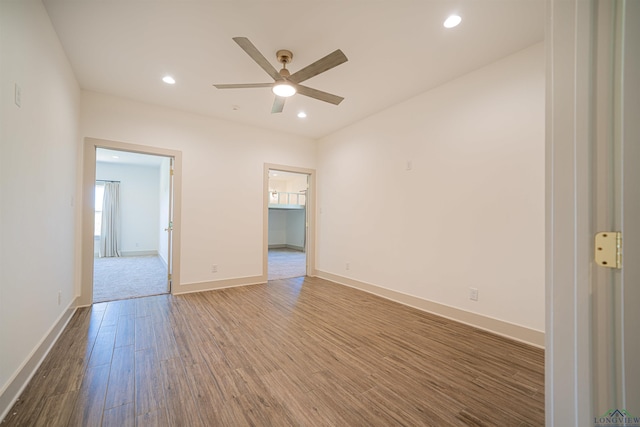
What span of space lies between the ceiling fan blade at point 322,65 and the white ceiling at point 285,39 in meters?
0.34

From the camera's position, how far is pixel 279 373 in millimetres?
1894

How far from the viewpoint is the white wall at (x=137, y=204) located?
7.71m

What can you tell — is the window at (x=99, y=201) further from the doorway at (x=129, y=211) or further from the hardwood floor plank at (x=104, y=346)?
the hardwood floor plank at (x=104, y=346)

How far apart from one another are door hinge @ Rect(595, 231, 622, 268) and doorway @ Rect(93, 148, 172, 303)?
696cm

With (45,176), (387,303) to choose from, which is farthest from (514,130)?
(45,176)

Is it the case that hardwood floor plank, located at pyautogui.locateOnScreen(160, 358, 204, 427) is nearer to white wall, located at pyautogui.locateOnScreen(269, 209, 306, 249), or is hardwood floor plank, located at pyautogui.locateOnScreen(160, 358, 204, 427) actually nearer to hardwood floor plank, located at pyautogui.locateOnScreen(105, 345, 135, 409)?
hardwood floor plank, located at pyautogui.locateOnScreen(105, 345, 135, 409)

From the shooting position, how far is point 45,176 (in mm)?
2105

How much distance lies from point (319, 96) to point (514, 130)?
197 centimetres

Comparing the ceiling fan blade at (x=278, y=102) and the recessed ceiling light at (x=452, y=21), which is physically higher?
the recessed ceiling light at (x=452, y=21)

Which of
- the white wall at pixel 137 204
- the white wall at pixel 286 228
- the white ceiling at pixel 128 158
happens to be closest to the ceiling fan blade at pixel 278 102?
the white ceiling at pixel 128 158

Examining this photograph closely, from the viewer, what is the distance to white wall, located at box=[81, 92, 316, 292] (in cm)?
354

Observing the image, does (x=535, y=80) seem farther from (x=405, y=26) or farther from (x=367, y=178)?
(x=367, y=178)

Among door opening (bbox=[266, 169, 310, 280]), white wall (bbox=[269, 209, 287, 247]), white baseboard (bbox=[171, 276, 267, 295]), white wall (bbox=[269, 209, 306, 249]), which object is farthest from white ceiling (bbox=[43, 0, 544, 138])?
white wall (bbox=[269, 209, 287, 247])

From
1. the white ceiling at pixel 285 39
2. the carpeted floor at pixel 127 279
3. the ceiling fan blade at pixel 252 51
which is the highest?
Answer: the white ceiling at pixel 285 39
